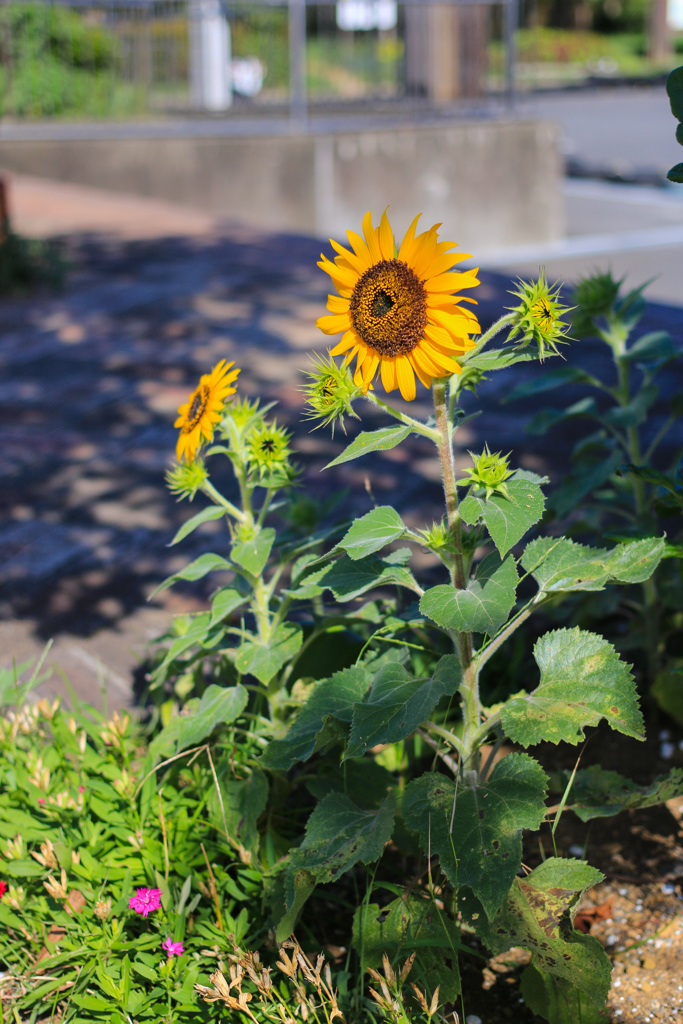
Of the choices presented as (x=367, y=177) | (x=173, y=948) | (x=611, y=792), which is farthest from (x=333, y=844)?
(x=367, y=177)

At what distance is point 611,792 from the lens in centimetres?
206

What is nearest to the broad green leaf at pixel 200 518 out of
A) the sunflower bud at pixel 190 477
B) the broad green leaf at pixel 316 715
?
the sunflower bud at pixel 190 477

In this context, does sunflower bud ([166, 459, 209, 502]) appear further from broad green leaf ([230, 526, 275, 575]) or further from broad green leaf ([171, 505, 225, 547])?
broad green leaf ([230, 526, 275, 575])

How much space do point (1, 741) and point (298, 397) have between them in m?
2.73

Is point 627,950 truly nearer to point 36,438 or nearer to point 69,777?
point 69,777

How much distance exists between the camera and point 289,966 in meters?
1.61

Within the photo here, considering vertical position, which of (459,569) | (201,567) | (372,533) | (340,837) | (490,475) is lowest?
(340,837)

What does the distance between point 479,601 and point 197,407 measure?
706 millimetres

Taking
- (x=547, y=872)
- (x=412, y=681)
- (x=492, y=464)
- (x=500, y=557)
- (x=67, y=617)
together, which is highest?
(x=492, y=464)

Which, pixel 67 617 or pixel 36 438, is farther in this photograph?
pixel 36 438

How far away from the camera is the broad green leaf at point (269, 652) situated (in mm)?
1997

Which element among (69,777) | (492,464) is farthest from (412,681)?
(69,777)

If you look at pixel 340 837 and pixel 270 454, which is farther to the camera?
pixel 270 454

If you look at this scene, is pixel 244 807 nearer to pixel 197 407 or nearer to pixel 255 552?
pixel 255 552
